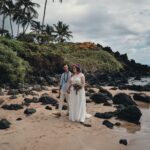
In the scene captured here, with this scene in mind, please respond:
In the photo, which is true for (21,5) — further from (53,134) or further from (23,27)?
(53,134)

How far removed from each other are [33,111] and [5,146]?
494 cm

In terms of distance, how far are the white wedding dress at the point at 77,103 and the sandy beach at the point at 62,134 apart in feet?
1.18

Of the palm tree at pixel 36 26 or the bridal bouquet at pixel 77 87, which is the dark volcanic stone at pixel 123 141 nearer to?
the bridal bouquet at pixel 77 87

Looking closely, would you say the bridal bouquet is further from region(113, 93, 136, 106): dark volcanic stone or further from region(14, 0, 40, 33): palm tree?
region(14, 0, 40, 33): palm tree

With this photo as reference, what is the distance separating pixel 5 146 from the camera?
11.9m

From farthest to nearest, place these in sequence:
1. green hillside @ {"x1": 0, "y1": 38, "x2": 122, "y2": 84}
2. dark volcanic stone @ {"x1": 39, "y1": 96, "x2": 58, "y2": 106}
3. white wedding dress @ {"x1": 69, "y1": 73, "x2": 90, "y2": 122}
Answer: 1. green hillside @ {"x1": 0, "y1": 38, "x2": 122, "y2": 84}
2. dark volcanic stone @ {"x1": 39, "y1": 96, "x2": 58, "y2": 106}
3. white wedding dress @ {"x1": 69, "y1": 73, "x2": 90, "y2": 122}

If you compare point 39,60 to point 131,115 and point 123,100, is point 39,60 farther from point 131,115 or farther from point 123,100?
point 131,115

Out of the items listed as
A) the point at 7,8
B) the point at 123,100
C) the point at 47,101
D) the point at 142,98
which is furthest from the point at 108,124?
the point at 7,8

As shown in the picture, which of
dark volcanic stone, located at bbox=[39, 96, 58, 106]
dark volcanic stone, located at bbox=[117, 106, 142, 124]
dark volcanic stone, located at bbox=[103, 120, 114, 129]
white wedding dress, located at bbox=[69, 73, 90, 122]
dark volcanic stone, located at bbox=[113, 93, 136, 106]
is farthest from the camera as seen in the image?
dark volcanic stone, located at bbox=[113, 93, 136, 106]

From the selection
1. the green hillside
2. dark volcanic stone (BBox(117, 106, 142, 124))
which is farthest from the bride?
the green hillside

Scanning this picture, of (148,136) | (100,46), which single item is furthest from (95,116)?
(100,46)

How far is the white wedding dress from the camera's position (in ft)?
51.0

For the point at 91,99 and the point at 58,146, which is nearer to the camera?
the point at 58,146

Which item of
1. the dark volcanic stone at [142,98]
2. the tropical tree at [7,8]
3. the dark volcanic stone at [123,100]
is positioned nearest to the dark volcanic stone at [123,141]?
the dark volcanic stone at [123,100]
